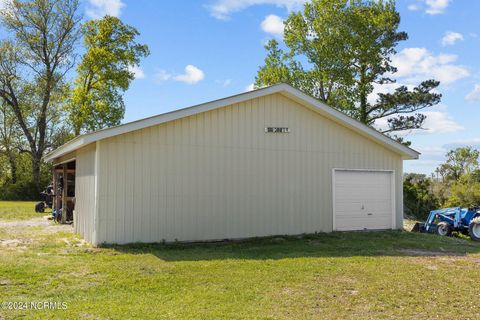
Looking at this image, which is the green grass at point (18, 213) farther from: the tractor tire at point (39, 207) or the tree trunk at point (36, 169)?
the tree trunk at point (36, 169)

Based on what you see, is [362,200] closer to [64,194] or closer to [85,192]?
[85,192]

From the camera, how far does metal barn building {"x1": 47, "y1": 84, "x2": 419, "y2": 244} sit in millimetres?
9852

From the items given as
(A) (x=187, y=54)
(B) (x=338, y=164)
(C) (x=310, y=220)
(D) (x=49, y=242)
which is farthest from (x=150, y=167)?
(A) (x=187, y=54)

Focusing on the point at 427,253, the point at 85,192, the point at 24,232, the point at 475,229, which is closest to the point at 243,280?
the point at 427,253

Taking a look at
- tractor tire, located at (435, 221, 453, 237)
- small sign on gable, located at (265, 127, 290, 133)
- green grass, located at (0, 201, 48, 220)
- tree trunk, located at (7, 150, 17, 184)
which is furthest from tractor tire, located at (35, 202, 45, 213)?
tree trunk, located at (7, 150, 17, 184)

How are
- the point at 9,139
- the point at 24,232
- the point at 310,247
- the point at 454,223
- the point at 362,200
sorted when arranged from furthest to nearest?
the point at 9,139, the point at 454,223, the point at 362,200, the point at 24,232, the point at 310,247

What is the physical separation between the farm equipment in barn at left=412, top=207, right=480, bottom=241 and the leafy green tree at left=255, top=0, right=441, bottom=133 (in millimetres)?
15372

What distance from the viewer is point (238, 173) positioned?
11.2m

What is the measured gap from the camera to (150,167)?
1011 cm

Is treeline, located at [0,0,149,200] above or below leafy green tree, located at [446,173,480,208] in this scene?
above

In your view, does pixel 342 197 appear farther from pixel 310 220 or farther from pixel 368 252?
pixel 368 252

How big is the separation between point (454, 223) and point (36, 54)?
29436 mm

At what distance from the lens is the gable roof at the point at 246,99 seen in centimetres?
954

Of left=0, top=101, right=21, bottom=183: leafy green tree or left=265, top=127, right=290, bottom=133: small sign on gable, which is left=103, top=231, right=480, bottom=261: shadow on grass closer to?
left=265, top=127, right=290, bottom=133: small sign on gable
